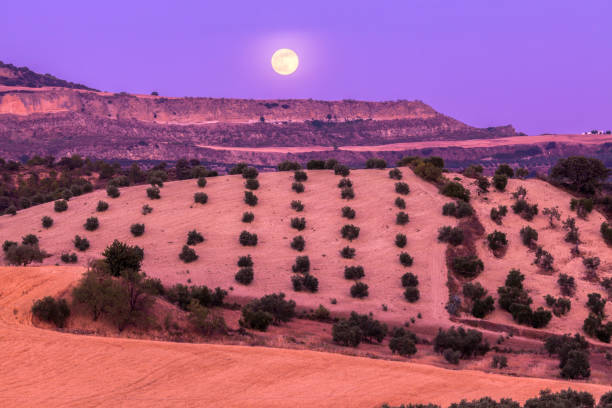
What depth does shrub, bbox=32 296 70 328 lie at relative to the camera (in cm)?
1716

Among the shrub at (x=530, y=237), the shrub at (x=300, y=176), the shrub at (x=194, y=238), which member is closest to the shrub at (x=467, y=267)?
the shrub at (x=530, y=237)

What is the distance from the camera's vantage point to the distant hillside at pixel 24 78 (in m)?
117

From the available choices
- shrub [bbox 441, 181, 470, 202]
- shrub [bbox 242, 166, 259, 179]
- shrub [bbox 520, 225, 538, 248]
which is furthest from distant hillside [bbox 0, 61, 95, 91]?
shrub [bbox 520, 225, 538, 248]

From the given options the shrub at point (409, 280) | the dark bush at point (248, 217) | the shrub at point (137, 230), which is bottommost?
the shrub at point (409, 280)

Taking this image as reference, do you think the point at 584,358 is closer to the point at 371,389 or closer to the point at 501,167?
the point at 371,389

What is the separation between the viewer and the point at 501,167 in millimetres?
45719

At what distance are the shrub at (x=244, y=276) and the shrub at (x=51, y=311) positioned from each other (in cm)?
1222

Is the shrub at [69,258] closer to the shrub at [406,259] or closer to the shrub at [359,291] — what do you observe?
the shrub at [359,291]

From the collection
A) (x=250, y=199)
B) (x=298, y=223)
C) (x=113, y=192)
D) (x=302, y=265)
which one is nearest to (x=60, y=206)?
(x=113, y=192)

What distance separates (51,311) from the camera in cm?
1725

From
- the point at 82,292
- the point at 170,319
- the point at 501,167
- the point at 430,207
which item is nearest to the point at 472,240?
the point at 430,207

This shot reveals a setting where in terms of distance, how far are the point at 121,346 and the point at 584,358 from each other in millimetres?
16498

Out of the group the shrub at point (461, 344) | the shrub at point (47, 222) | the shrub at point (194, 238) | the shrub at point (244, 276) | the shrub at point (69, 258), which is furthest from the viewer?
the shrub at point (47, 222)

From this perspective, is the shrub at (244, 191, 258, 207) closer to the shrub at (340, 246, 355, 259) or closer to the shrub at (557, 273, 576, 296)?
the shrub at (340, 246, 355, 259)
